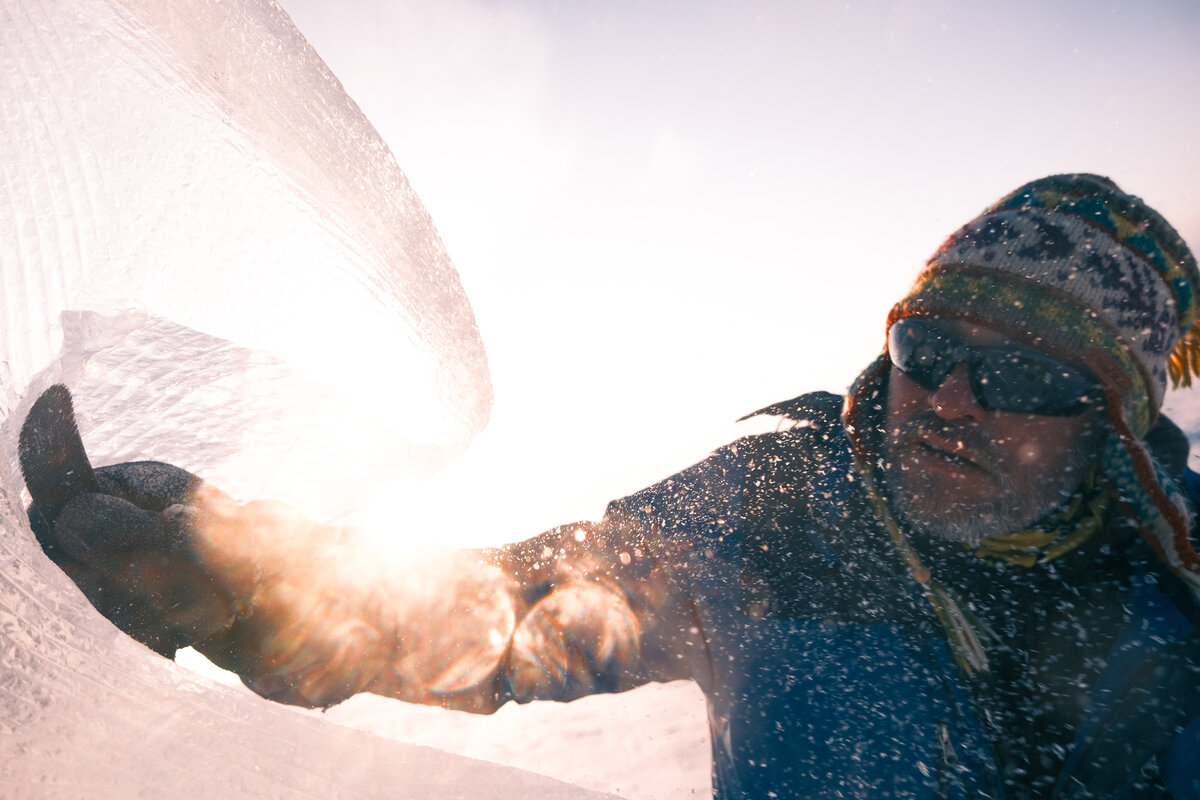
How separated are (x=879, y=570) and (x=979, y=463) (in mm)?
542

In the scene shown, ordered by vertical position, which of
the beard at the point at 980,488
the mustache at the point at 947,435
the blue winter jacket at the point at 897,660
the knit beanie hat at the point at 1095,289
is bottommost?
the blue winter jacket at the point at 897,660

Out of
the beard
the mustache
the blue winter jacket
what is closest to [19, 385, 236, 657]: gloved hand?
the blue winter jacket

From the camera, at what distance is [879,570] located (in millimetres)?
1602

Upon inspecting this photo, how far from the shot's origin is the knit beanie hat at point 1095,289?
1601 mm

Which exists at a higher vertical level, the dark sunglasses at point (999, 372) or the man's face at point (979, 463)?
the dark sunglasses at point (999, 372)

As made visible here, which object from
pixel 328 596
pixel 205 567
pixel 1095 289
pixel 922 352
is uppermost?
pixel 1095 289

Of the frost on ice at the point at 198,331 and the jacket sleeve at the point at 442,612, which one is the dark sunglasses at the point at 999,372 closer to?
the jacket sleeve at the point at 442,612

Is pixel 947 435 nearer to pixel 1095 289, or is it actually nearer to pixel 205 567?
pixel 1095 289

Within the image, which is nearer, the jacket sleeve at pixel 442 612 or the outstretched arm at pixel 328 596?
the outstretched arm at pixel 328 596

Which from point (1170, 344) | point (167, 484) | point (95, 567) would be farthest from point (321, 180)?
point (1170, 344)

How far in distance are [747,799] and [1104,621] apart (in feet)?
3.87

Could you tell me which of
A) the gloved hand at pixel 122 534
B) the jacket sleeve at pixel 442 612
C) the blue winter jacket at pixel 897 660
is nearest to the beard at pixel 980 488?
the blue winter jacket at pixel 897 660

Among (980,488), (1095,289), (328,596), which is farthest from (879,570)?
(328,596)

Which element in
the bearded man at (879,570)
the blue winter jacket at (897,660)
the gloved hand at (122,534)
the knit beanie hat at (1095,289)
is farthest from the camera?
the knit beanie hat at (1095,289)
